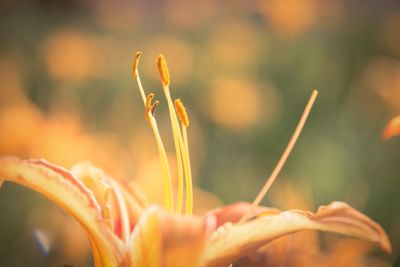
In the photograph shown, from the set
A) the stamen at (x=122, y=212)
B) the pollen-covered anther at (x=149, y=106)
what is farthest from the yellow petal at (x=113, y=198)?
the pollen-covered anther at (x=149, y=106)

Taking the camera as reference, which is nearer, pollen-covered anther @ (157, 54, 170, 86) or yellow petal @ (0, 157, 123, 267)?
yellow petal @ (0, 157, 123, 267)

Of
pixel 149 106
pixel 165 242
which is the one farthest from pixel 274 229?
pixel 149 106

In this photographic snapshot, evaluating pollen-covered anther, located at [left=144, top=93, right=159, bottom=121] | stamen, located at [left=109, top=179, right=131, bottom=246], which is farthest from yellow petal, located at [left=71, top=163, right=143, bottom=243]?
pollen-covered anther, located at [left=144, top=93, right=159, bottom=121]

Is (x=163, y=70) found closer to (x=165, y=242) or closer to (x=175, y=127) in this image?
(x=175, y=127)

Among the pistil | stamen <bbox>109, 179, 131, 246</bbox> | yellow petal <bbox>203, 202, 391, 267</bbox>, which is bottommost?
yellow petal <bbox>203, 202, 391, 267</bbox>

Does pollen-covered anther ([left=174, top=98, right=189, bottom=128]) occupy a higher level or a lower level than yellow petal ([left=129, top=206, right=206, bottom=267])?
higher

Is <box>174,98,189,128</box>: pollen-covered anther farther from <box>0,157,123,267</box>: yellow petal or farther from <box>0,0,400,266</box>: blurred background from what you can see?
<box>0,157,123,267</box>: yellow petal

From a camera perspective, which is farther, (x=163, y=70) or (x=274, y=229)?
(x=163, y=70)
